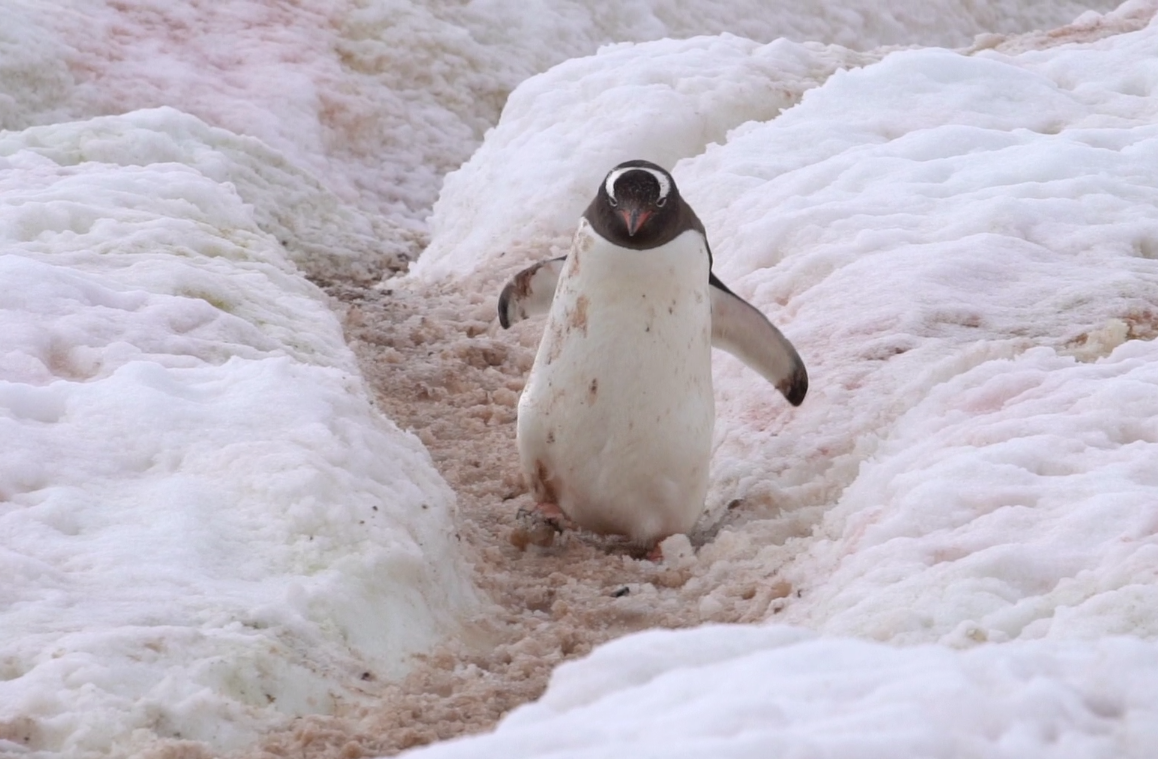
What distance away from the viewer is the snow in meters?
2.17

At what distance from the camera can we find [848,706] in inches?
76.8

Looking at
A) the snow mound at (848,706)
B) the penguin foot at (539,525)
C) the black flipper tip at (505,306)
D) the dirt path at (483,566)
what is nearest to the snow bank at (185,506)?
the dirt path at (483,566)

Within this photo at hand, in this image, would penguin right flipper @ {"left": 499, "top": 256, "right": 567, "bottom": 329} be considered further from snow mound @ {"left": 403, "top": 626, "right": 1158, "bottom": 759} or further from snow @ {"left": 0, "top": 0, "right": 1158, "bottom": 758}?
snow mound @ {"left": 403, "top": 626, "right": 1158, "bottom": 759}

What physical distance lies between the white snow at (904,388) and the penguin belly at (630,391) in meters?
0.26

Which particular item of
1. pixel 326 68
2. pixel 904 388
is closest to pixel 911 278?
pixel 904 388

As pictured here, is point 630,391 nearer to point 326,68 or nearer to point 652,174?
point 652,174

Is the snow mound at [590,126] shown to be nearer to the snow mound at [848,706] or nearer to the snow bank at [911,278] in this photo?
the snow bank at [911,278]

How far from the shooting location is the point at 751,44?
→ 854 cm

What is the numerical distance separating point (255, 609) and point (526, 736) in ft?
5.12

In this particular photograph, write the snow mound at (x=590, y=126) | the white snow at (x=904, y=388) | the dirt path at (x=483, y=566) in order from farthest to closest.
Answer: the snow mound at (x=590, y=126) → the dirt path at (x=483, y=566) → the white snow at (x=904, y=388)

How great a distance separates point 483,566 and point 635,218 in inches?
43.7

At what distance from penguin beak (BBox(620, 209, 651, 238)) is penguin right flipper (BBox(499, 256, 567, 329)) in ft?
2.69

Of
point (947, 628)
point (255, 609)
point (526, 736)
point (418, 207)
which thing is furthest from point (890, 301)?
point (418, 207)

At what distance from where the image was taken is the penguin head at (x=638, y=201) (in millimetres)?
4586
